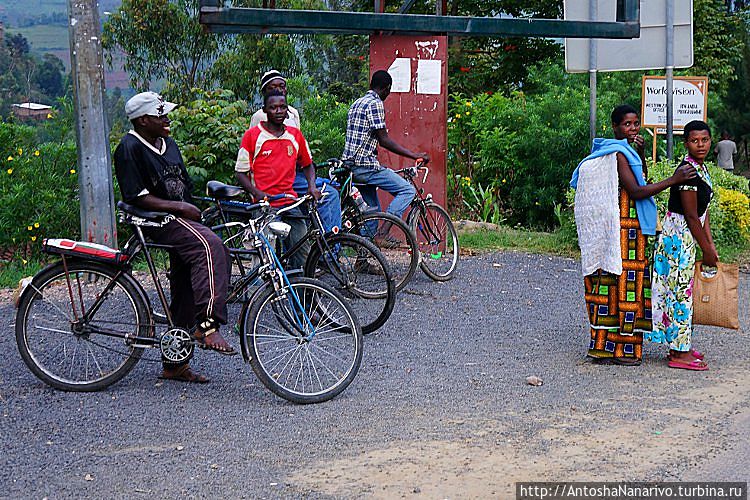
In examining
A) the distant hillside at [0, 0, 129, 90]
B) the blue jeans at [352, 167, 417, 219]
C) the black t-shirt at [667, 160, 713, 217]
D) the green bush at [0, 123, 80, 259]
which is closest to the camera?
the black t-shirt at [667, 160, 713, 217]

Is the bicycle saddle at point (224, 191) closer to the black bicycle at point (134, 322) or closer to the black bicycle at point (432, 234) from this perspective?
the black bicycle at point (134, 322)

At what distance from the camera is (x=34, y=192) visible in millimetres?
10734

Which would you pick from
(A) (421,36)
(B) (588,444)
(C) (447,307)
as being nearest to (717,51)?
(A) (421,36)

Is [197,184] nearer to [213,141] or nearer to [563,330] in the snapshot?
[213,141]

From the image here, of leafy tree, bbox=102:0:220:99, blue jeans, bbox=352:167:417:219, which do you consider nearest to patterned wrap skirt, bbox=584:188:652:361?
blue jeans, bbox=352:167:417:219

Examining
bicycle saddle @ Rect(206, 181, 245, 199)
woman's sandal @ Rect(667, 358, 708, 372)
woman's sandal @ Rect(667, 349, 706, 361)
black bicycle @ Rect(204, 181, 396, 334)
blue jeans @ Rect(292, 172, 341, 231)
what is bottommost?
woman's sandal @ Rect(667, 358, 708, 372)

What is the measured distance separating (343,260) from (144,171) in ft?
6.59

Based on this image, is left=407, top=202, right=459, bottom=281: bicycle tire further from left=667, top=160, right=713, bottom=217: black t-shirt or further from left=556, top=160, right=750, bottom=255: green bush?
left=667, top=160, right=713, bottom=217: black t-shirt

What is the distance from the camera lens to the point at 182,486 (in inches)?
190

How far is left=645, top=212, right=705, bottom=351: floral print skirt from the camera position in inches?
265

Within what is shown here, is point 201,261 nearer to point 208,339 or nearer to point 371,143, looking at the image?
point 208,339

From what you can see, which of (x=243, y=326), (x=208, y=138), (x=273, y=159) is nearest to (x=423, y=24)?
(x=208, y=138)

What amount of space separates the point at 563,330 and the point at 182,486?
13.3 feet

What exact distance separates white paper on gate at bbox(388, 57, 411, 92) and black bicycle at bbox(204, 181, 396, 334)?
3.32m
